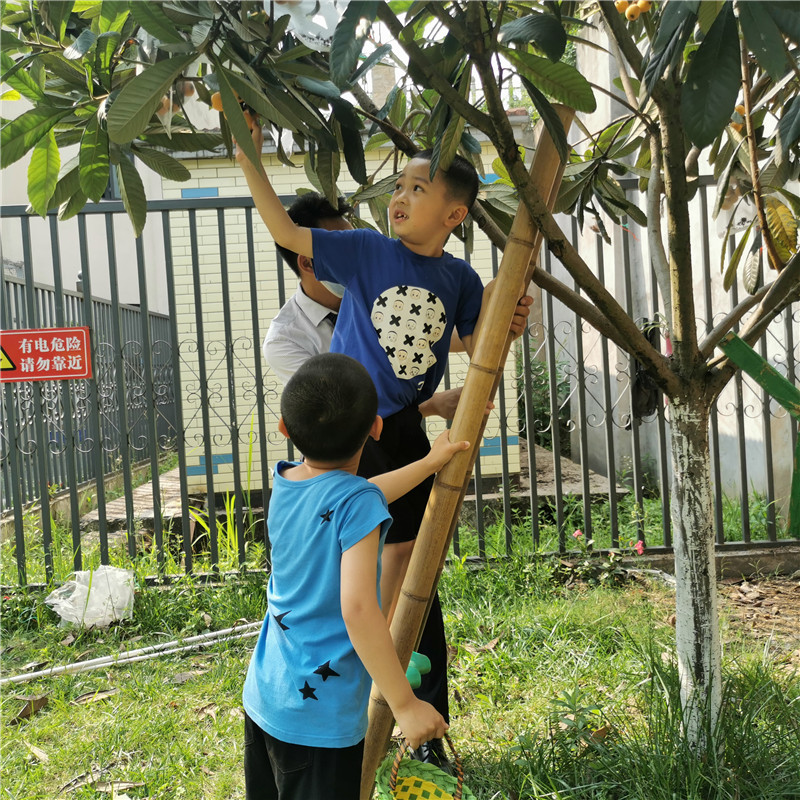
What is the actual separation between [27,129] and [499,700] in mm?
2012

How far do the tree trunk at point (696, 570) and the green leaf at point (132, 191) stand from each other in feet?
4.04

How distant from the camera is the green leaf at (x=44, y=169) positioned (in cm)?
132

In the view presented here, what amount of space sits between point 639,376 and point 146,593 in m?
2.41

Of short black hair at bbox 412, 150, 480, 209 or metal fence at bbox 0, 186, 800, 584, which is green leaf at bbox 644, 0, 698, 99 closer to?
short black hair at bbox 412, 150, 480, 209

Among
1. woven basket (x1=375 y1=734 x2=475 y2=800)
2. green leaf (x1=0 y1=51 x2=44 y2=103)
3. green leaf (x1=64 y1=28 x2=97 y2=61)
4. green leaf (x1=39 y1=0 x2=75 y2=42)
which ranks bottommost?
woven basket (x1=375 y1=734 x2=475 y2=800)

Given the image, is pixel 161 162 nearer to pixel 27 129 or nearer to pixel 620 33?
pixel 27 129

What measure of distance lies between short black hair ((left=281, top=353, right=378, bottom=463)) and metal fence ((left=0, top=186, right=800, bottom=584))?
1.35m

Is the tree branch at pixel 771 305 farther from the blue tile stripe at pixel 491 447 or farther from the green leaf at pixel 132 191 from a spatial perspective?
the blue tile stripe at pixel 491 447

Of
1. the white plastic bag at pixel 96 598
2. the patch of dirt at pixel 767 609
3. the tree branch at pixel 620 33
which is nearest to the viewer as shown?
the tree branch at pixel 620 33

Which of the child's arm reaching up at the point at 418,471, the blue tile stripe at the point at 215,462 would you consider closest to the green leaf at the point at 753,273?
the child's arm reaching up at the point at 418,471

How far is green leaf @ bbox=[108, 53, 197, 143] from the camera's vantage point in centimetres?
98

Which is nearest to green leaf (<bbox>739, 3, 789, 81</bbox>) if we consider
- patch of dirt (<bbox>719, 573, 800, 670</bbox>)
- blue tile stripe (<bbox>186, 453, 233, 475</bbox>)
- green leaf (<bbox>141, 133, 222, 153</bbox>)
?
green leaf (<bbox>141, 133, 222, 153</bbox>)

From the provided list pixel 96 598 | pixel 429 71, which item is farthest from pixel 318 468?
pixel 96 598

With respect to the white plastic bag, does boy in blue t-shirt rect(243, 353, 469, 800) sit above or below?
above
